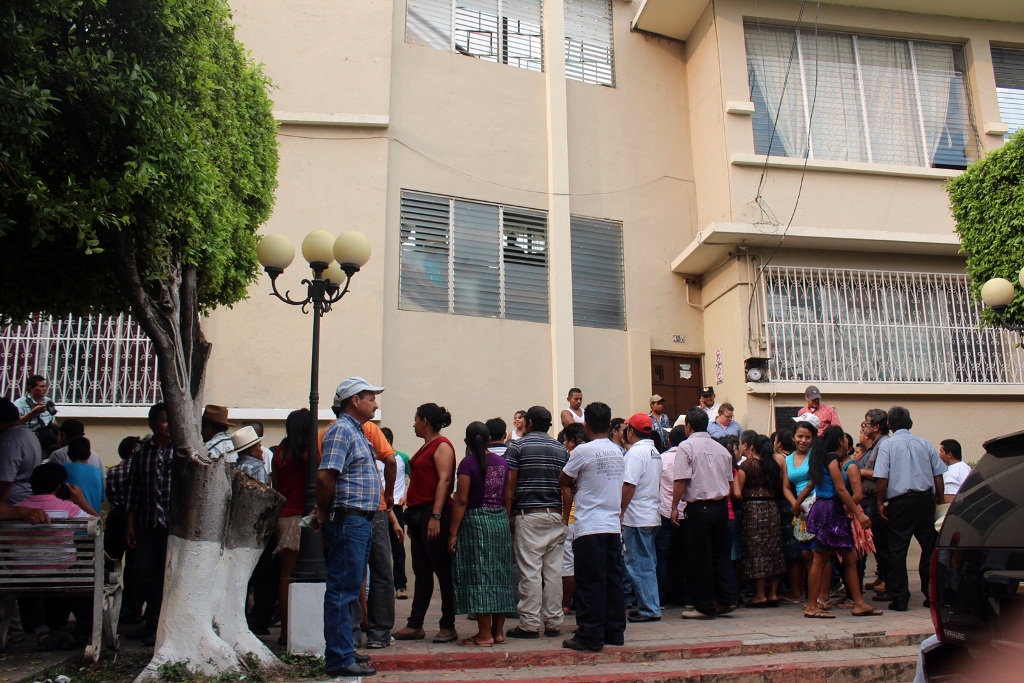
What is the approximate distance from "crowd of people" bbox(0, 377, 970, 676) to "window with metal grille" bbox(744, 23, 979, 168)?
6166mm

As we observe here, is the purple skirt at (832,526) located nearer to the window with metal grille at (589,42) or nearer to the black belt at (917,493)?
the black belt at (917,493)

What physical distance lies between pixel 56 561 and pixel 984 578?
231 inches

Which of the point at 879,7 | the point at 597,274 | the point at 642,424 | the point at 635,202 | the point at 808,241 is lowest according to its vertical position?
the point at 642,424

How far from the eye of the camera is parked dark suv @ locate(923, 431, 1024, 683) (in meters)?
3.16

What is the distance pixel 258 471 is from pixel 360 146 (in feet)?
20.5

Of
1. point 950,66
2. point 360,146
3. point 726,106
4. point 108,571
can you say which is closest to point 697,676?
point 108,571

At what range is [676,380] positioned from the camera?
13961 millimetres

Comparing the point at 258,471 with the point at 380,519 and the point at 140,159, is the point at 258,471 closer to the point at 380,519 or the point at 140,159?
the point at 380,519

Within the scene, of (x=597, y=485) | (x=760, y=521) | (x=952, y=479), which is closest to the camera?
(x=597, y=485)

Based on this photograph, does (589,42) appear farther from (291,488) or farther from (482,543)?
(482,543)

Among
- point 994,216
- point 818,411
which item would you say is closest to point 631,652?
point 818,411

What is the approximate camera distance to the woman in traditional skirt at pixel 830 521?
7883 millimetres

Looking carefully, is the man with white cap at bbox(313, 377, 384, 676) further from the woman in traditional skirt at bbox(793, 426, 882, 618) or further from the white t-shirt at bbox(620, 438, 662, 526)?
the woman in traditional skirt at bbox(793, 426, 882, 618)

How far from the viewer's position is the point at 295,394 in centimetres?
1138
